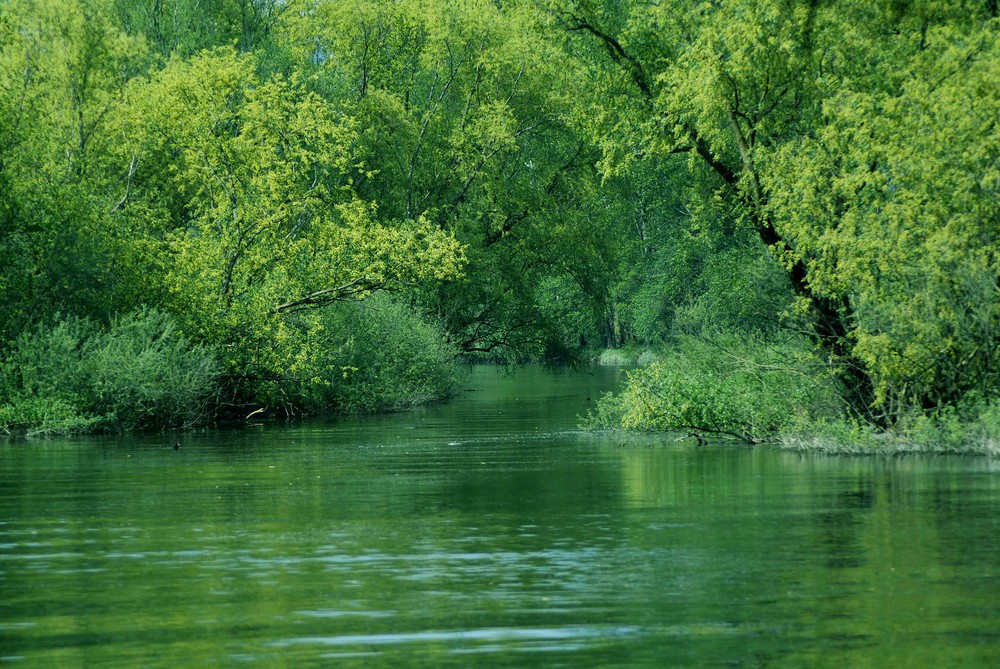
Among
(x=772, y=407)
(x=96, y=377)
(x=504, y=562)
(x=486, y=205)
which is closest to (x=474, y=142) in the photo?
(x=486, y=205)

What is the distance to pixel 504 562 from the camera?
1402cm

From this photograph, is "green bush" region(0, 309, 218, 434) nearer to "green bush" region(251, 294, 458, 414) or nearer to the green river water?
"green bush" region(251, 294, 458, 414)

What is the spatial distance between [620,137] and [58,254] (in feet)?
46.9

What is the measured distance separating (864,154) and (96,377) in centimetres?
1792


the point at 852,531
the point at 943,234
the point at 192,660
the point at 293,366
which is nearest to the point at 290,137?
the point at 293,366

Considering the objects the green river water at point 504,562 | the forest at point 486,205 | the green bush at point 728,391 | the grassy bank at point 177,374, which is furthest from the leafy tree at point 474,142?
the green river water at point 504,562

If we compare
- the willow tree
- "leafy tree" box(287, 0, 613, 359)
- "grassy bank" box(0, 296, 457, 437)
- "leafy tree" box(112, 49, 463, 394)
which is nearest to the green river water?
the willow tree

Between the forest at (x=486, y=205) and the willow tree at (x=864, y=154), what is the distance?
66 millimetres

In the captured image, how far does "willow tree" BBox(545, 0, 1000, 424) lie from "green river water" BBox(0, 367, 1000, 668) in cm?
204

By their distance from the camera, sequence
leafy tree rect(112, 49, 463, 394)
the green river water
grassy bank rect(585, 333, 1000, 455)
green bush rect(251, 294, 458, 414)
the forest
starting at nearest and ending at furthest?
the green river water, the forest, grassy bank rect(585, 333, 1000, 455), leafy tree rect(112, 49, 463, 394), green bush rect(251, 294, 458, 414)

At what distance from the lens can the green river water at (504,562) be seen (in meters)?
10.1

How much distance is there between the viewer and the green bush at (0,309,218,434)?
35.2m

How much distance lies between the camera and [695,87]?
28.2 metres

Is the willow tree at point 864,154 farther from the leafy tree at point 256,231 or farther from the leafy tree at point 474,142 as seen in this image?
the leafy tree at point 474,142
